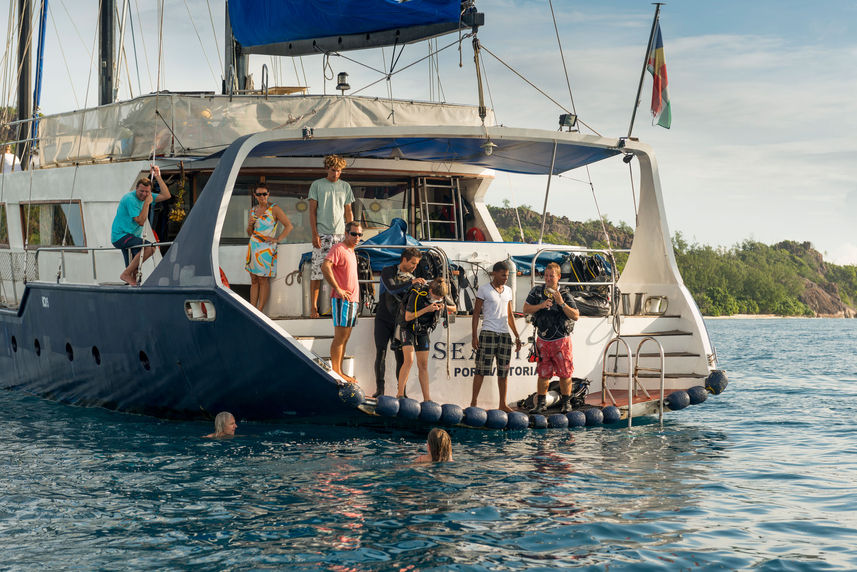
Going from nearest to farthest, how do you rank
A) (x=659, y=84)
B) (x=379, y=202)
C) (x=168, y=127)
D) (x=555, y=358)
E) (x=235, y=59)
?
(x=555, y=358) → (x=659, y=84) → (x=168, y=127) → (x=379, y=202) → (x=235, y=59)

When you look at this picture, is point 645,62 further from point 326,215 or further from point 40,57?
point 40,57

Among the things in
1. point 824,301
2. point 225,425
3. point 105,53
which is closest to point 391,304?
point 225,425

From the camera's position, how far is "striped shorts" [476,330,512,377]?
1002 centimetres

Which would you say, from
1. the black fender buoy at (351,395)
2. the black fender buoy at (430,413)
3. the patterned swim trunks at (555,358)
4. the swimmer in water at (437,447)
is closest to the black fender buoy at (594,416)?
the patterned swim trunks at (555,358)

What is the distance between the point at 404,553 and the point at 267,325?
375cm

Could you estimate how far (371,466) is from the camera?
8656 mm

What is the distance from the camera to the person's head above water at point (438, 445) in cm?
862

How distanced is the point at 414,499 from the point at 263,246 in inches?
168

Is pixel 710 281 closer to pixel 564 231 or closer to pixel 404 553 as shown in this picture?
pixel 564 231

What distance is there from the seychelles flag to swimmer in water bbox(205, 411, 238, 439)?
635 centimetres

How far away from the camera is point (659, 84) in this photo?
1162 centimetres

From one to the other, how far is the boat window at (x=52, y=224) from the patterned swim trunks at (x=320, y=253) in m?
4.68

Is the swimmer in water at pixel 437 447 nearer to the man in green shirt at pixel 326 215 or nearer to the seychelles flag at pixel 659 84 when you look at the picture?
the man in green shirt at pixel 326 215

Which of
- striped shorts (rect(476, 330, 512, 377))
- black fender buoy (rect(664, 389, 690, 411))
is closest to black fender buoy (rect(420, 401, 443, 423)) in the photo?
striped shorts (rect(476, 330, 512, 377))
